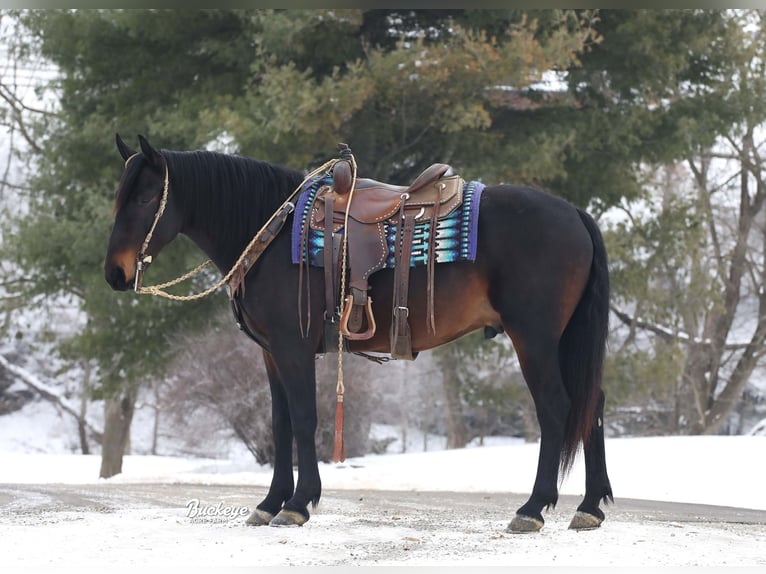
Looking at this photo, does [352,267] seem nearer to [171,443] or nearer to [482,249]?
[482,249]

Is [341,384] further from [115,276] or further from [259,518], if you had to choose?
[115,276]

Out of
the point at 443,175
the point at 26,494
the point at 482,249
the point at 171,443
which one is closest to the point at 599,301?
the point at 482,249

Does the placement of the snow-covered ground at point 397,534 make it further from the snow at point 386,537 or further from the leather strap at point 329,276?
the leather strap at point 329,276

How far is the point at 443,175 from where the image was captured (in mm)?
5648

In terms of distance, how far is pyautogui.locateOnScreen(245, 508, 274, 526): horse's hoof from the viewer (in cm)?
548

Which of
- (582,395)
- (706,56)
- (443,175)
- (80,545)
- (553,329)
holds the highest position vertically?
(706,56)

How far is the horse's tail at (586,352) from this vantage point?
17.5 feet

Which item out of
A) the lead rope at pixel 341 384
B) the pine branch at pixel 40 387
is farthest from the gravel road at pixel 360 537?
the pine branch at pixel 40 387

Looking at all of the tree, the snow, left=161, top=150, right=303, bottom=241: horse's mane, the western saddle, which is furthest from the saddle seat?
the tree

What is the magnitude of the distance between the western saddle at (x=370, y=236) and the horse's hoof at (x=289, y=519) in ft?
3.28

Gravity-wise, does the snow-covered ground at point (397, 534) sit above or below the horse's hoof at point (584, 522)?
below

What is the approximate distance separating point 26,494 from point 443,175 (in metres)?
4.54

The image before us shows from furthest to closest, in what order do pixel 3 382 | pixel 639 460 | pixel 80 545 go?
pixel 3 382 < pixel 639 460 < pixel 80 545

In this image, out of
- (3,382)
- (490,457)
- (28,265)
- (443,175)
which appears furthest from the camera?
(3,382)
